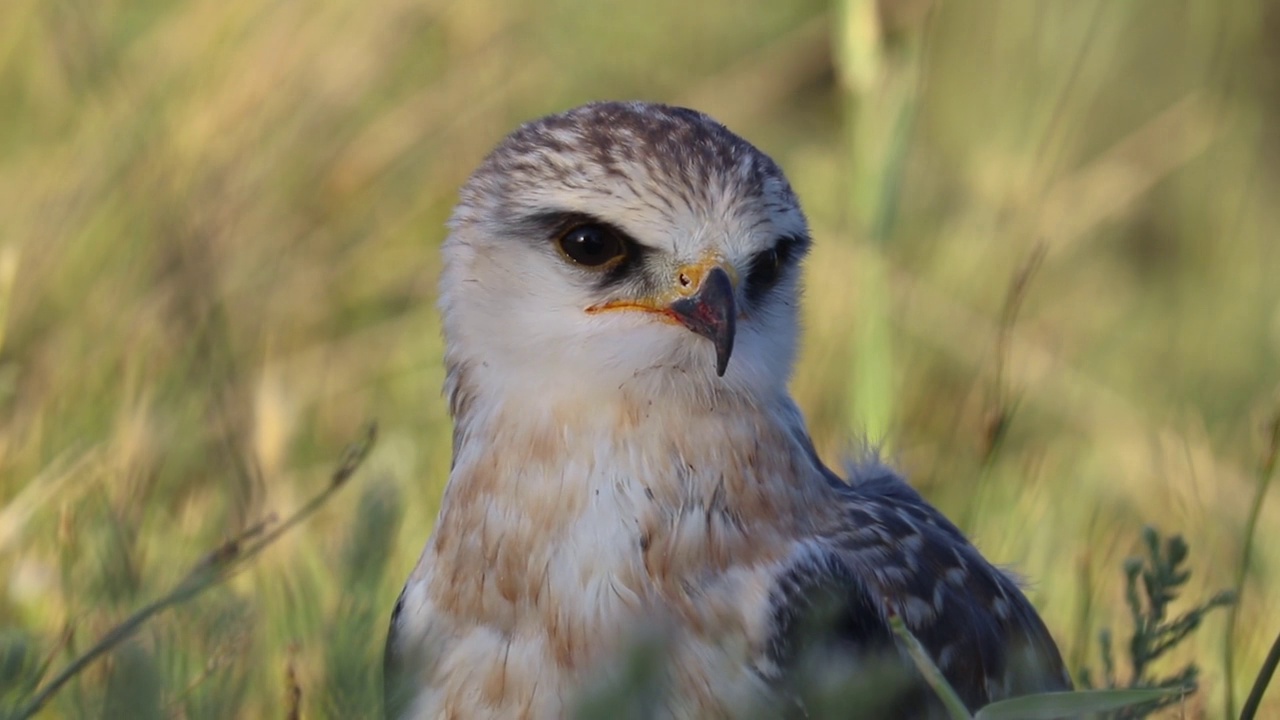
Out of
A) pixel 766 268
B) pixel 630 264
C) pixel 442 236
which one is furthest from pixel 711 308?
pixel 442 236

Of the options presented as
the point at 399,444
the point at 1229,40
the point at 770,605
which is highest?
the point at 1229,40

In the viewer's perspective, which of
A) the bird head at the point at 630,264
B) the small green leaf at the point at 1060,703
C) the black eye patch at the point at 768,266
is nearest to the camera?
the small green leaf at the point at 1060,703

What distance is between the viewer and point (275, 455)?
4.46 m

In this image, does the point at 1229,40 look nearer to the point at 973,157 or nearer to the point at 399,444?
the point at 973,157

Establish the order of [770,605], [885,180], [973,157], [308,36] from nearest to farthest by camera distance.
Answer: [770,605]
[885,180]
[308,36]
[973,157]

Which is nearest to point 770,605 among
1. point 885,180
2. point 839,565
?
point 839,565

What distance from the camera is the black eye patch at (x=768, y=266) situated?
11.2 ft

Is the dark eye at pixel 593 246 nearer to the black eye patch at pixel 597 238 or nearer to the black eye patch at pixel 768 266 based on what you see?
the black eye patch at pixel 597 238

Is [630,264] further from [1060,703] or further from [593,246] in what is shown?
[1060,703]

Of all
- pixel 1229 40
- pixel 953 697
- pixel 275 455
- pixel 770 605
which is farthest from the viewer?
pixel 1229 40

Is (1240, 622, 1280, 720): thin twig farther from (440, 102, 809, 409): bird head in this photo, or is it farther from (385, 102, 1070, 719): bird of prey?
(440, 102, 809, 409): bird head

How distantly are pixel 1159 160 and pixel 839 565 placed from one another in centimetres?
445

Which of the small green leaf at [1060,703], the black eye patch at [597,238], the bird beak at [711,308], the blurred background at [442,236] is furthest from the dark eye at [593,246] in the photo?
the small green leaf at [1060,703]

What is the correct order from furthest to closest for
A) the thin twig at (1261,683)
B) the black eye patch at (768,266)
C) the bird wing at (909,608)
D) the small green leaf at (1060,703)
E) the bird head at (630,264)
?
1. the black eye patch at (768,266)
2. the bird head at (630,264)
3. the bird wing at (909,608)
4. the thin twig at (1261,683)
5. the small green leaf at (1060,703)
